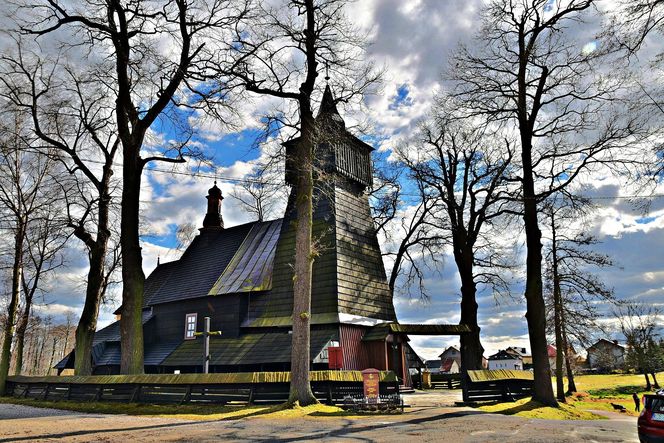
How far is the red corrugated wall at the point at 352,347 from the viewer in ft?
79.7

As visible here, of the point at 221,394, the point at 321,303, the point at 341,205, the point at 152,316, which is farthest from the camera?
the point at 152,316

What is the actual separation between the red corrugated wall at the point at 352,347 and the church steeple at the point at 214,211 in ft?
51.0

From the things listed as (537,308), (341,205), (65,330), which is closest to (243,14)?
(341,205)

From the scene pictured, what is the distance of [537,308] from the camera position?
61.4ft

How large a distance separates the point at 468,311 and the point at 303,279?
14.8 meters

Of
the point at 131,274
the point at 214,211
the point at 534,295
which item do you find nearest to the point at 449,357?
the point at 214,211

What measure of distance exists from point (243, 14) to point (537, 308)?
→ 612 inches

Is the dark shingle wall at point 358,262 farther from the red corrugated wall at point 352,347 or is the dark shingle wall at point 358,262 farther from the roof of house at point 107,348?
the roof of house at point 107,348

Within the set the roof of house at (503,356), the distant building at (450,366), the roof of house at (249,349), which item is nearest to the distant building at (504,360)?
the roof of house at (503,356)

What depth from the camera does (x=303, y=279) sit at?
57.0 ft

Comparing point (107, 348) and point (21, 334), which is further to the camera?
point (107, 348)

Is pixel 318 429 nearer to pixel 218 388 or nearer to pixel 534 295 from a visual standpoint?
pixel 218 388

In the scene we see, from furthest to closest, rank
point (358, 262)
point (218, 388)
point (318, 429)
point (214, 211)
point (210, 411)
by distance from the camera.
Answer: point (214, 211) → point (358, 262) → point (218, 388) → point (210, 411) → point (318, 429)

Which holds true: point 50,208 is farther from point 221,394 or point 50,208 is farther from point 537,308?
point 537,308
